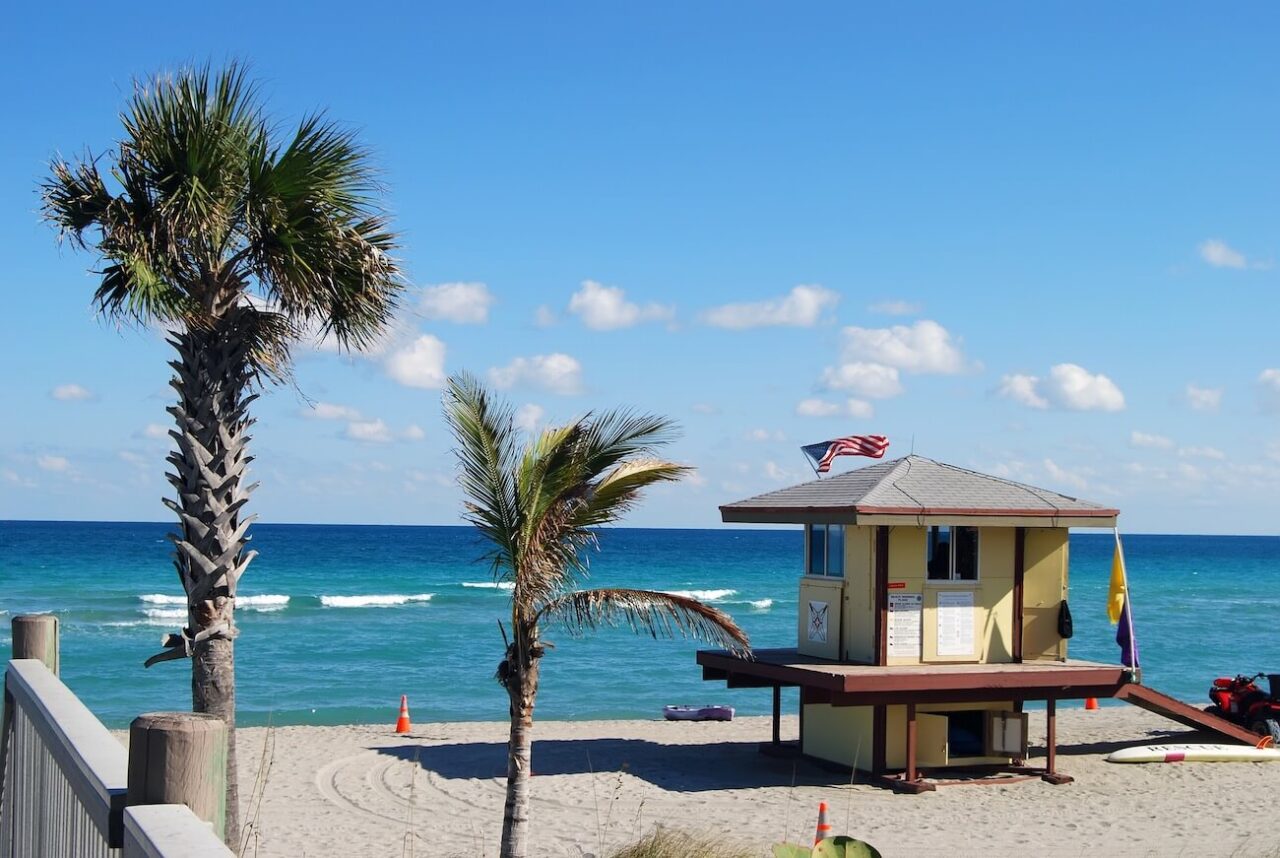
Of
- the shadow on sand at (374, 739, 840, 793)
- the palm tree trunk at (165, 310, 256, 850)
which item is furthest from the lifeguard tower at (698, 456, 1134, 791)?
the palm tree trunk at (165, 310, 256, 850)

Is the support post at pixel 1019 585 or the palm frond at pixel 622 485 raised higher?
the palm frond at pixel 622 485

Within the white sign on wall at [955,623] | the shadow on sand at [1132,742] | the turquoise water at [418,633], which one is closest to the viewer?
the white sign on wall at [955,623]

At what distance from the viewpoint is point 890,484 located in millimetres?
19016

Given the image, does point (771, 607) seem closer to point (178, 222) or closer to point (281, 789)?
point (281, 789)

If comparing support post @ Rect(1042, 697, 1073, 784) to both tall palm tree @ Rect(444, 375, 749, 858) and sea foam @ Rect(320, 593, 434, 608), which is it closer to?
tall palm tree @ Rect(444, 375, 749, 858)

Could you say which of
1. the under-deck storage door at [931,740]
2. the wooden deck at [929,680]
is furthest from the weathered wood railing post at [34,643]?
the under-deck storage door at [931,740]

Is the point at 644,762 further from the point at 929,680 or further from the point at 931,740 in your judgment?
the point at 929,680

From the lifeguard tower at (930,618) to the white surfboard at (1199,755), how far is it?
198cm

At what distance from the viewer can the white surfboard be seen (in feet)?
69.7

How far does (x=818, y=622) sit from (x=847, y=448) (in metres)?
3.01

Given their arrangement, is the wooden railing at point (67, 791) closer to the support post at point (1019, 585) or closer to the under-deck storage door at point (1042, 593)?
the support post at point (1019, 585)

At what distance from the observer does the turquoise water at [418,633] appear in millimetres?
33062

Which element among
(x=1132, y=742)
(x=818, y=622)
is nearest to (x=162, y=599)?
(x=818, y=622)

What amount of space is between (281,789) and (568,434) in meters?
9.70
